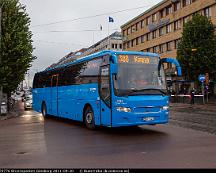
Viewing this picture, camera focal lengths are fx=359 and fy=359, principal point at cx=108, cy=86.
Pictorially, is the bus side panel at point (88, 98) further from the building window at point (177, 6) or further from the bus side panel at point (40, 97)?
the building window at point (177, 6)

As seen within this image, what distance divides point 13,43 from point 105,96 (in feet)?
44.5

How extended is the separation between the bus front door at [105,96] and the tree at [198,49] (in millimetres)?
30109

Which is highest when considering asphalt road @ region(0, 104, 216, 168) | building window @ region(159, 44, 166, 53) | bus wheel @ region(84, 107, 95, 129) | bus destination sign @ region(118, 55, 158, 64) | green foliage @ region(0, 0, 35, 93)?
building window @ region(159, 44, 166, 53)

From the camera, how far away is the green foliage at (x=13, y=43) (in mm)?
24672

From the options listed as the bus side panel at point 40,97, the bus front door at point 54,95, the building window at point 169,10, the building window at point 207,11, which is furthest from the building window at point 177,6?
the bus front door at point 54,95

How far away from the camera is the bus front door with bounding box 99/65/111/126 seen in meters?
13.2

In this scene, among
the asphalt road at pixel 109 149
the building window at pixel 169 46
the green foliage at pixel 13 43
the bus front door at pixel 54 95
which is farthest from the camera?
the building window at pixel 169 46

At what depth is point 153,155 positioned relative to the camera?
29.0 feet

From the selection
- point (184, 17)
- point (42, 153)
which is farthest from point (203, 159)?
point (184, 17)

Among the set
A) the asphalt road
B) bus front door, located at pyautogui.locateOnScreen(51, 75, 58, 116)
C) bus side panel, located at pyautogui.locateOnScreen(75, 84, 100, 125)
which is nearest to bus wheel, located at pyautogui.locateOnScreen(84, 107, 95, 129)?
bus side panel, located at pyautogui.locateOnScreen(75, 84, 100, 125)

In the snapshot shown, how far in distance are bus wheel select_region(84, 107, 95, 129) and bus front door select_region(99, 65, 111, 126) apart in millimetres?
1045

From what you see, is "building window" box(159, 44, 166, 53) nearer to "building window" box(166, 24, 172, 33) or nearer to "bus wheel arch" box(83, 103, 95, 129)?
"building window" box(166, 24, 172, 33)

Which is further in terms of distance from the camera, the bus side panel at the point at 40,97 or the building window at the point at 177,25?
the building window at the point at 177,25

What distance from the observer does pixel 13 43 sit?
24.9 metres
